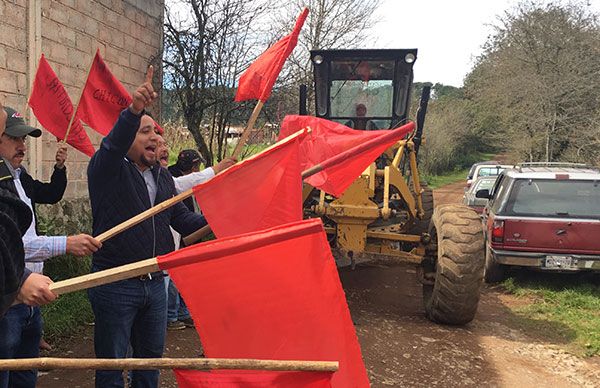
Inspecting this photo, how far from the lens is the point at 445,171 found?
41.4m

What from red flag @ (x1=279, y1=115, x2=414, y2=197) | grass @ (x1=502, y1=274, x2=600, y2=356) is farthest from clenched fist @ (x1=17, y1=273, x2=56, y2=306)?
grass @ (x1=502, y1=274, x2=600, y2=356)

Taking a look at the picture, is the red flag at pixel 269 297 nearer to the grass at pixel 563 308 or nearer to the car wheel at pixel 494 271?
the grass at pixel 563 308

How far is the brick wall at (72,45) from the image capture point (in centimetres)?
567

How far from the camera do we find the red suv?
Result: 7094 millimetres

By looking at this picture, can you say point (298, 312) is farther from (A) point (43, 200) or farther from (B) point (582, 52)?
(B) point (582, 52)

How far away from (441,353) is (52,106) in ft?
13.5

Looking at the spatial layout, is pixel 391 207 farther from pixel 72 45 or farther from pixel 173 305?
pixel 72 45

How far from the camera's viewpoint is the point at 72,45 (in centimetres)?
675

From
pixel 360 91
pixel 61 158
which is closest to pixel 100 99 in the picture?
pixel 61 158

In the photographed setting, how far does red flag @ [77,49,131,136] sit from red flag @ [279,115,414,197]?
1.51 metres

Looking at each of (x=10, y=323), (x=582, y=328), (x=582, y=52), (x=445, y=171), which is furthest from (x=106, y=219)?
(x=445, y=171)

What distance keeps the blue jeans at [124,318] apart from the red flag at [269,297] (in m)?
0.82

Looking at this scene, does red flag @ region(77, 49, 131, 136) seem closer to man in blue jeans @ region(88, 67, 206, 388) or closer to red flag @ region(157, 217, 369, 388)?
man in blue jeans @ region(88, 67, 206, 388)

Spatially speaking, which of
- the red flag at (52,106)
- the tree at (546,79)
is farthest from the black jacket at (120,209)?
the tree at (546,79)
